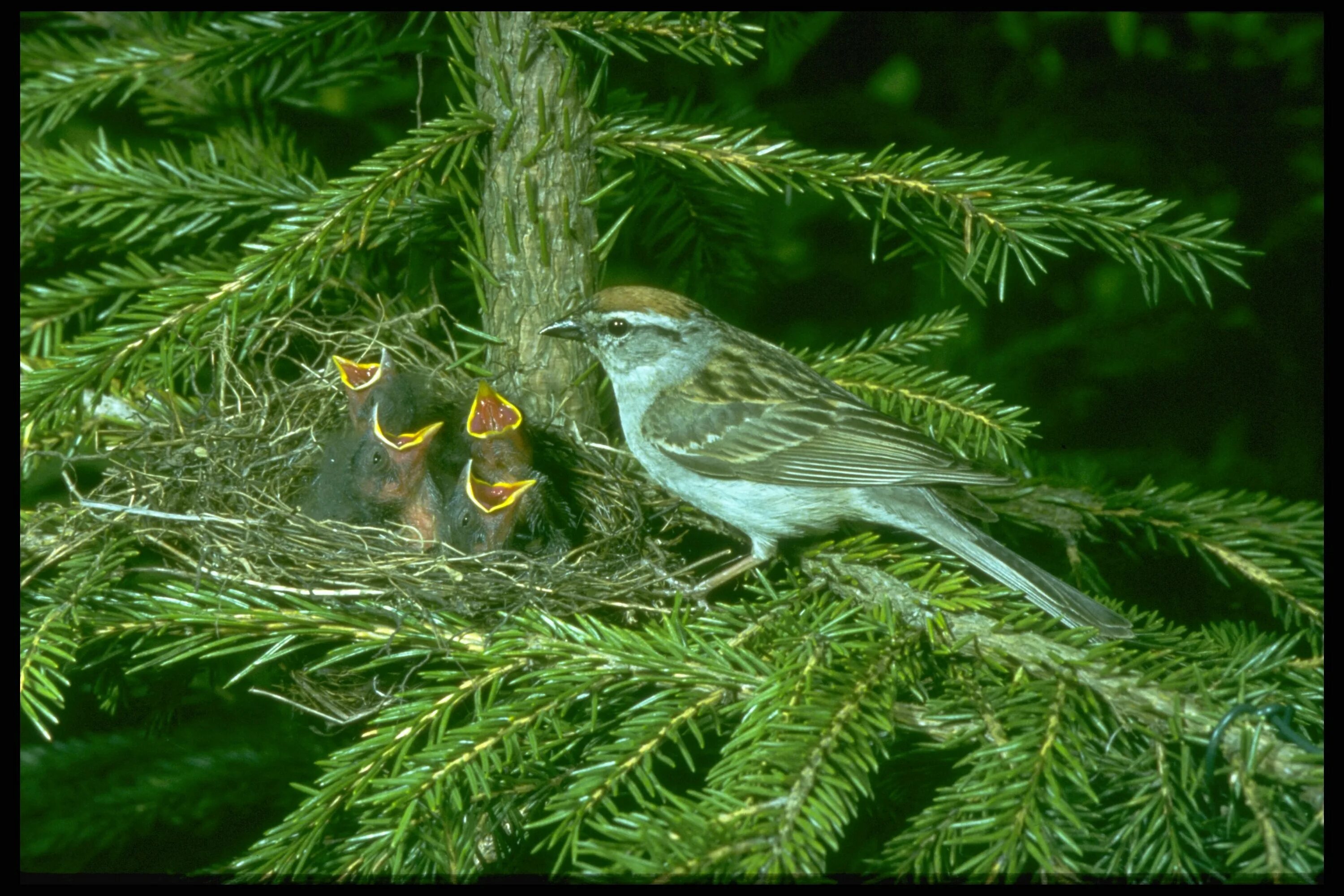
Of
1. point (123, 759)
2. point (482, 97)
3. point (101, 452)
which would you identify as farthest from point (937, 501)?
point (123, 759)

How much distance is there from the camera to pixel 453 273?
12.6ft

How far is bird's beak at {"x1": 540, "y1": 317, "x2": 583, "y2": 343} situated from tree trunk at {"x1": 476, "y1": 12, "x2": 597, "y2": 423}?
0.05 m

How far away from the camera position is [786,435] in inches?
138

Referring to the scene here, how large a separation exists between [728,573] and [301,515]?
1.27 m

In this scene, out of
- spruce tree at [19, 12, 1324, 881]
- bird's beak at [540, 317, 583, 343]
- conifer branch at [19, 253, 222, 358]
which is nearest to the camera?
spruce tree at [19, 12, 1324, 881]

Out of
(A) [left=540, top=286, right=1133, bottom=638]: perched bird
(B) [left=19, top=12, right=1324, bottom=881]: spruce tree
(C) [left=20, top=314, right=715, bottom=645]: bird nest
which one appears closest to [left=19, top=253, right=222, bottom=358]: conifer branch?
(B) [left=19, top=12, right=1324, bottom=881]: spruce tree

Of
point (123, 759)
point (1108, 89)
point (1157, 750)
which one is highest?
point (1108, 89)

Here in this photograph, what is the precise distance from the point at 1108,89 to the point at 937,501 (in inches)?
88.5

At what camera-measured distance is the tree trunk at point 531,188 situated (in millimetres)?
2936

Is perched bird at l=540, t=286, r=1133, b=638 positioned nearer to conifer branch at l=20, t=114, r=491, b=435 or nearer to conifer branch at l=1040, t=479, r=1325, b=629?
conifer branch at l=1040, t=479, r=1325, b=629

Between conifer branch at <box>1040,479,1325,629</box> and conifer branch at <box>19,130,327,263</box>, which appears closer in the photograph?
conifer branch at <box>1040,479,1325,629</box>

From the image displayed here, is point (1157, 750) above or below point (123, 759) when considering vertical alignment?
above

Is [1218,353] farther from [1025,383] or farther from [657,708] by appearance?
[657,708]

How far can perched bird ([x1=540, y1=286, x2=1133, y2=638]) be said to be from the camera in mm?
3213
